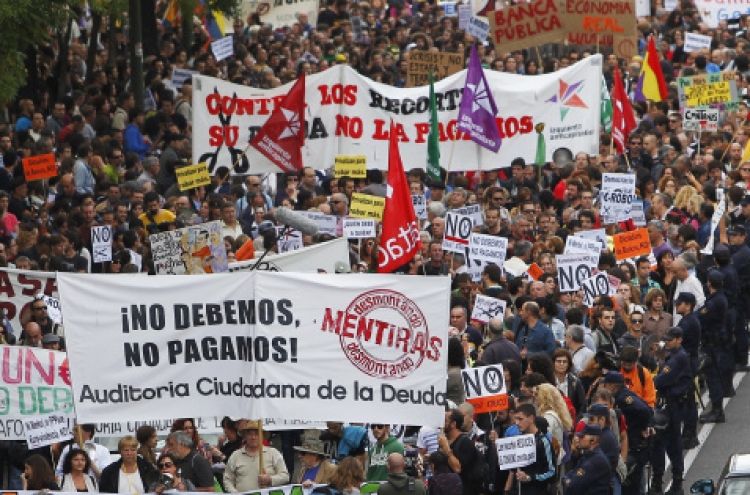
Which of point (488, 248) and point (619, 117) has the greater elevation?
point (619, 117)

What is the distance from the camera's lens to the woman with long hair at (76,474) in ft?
47.6

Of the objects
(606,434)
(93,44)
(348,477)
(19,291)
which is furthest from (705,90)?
(348,477)

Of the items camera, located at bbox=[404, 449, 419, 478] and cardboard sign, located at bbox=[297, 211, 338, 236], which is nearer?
camera, located at bbox=[404, 449, 419, 478]

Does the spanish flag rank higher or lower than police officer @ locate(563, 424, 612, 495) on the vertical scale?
higher

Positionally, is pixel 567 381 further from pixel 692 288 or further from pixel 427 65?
pixel 427 65

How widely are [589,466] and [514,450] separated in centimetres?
60

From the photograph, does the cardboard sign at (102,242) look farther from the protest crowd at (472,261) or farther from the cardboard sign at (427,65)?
the cardboard sign at (427,65)

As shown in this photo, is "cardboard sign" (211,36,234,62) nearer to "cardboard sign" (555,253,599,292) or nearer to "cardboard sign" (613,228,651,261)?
"cardboard sign" (613,228,651,261)

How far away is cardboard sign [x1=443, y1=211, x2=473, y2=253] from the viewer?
20.9m

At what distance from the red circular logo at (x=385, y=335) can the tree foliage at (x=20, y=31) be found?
9580 millimetres

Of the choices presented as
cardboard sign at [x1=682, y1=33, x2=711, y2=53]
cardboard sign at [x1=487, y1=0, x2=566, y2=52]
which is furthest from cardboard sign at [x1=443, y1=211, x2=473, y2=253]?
cardboard sign at [x1=682, y1=33, x2=711, y2=53]

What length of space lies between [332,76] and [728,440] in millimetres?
7745

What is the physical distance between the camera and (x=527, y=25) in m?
29.9

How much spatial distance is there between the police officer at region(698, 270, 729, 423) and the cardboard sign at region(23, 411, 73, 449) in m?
7.49
